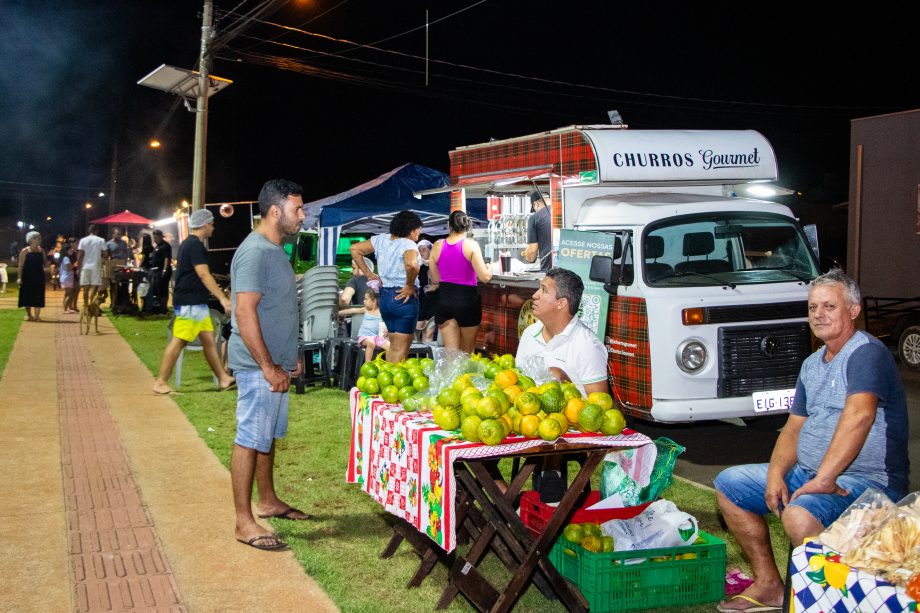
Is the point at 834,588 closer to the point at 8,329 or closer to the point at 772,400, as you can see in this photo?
the point at 772,400

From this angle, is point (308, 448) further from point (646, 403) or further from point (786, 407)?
point (786, 407)

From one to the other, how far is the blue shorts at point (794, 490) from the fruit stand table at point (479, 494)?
1.52 feet

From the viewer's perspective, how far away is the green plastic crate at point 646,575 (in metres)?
4.38

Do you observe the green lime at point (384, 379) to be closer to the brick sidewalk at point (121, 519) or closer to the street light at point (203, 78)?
the brick sidewalk at point (121, 519)

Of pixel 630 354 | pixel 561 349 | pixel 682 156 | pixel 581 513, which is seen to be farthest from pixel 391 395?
pixel 682 156

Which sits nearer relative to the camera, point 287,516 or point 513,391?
point 513,391

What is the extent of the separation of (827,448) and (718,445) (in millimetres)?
4499

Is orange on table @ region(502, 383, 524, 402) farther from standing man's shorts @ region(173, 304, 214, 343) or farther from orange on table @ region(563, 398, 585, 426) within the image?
standing man's shorts @ region(173, 304, 214, 343)

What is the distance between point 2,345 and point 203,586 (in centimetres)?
1282

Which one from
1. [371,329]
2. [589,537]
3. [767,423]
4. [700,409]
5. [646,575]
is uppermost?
[371,329]

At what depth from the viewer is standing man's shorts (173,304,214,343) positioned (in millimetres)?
10172

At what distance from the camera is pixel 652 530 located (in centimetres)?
462

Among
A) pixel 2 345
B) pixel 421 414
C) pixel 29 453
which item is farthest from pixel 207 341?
pixel 2 345

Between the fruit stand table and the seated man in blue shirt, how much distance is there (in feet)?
2.10
